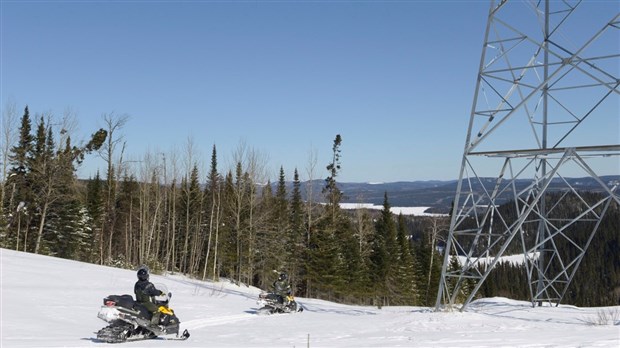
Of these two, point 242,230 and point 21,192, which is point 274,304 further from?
point 21,192

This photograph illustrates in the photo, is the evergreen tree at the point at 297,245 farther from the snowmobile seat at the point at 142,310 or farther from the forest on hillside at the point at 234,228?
the snowmobile seat at the point at 142,310

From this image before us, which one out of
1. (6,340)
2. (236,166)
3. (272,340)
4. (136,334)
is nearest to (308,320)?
(272,340)

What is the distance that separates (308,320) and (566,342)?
873 centimetres

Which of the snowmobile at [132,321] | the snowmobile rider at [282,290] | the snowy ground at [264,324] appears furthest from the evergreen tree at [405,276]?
the snowmobile at [132,321]

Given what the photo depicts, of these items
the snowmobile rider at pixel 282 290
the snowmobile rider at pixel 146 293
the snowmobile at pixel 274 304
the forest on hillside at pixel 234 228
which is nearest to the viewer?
the snowmobile rider at pixel 146 293

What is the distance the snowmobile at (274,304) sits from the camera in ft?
60.2

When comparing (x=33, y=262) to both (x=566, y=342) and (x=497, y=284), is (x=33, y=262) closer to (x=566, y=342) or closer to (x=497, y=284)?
(x=566, y=342)

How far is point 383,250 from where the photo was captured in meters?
49.6

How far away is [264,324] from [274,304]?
171 inches

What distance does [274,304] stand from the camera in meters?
18.9

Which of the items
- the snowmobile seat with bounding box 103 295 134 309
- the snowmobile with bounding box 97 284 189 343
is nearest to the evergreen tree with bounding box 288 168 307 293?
the snowmobile with bounding box 97 284 189 343

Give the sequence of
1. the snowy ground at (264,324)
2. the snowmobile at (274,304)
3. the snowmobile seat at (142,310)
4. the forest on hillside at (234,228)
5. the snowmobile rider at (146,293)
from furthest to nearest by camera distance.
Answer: the forest on hillside at (234,228)
the snowmobile at (274,304)
the snowmobile rider at (146,293)
the snowmobile seat at (142,310)
the snowy ground at (264,324)

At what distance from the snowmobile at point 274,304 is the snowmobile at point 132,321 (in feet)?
23.4

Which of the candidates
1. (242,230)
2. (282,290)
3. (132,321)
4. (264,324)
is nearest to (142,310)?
(132,321)
